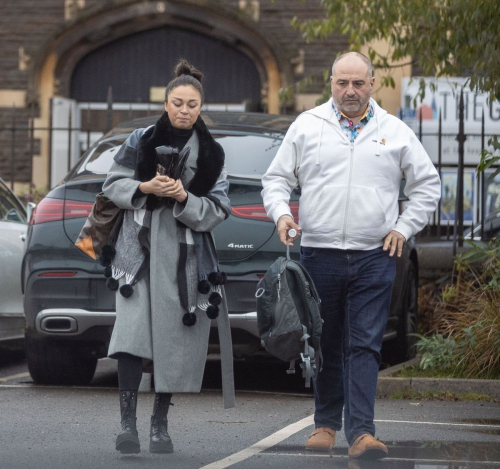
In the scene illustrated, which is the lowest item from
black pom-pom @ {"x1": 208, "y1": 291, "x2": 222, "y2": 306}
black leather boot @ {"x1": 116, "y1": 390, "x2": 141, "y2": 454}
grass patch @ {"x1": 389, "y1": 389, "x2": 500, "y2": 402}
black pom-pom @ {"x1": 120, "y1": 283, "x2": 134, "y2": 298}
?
grass patch @ {"x1": 389, "y1": 389, "x2": 500, "y2": 402}

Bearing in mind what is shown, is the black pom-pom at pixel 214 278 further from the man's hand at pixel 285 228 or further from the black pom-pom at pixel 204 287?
the man's hand at pixel 285 228

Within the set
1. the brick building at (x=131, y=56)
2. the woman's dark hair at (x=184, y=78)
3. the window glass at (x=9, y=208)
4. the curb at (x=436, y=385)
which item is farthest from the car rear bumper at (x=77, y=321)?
the brick building at (x=131, y=56)

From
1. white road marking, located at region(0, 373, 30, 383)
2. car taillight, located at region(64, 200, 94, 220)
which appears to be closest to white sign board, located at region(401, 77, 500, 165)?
white road marking, located at region(0, 373, 30, 383)

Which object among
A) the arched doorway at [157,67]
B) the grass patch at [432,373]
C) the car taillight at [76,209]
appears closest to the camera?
the car taillight at [76,209]

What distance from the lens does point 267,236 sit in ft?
21.4

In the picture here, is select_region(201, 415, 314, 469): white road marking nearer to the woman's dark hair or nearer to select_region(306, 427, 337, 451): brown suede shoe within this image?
select_region(306, 427, 337, 451): brown suede shoe

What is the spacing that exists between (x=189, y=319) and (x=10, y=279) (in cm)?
352

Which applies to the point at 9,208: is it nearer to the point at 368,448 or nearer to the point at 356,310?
the point at 356,310

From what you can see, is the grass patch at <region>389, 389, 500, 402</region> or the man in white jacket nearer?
the man in white jacket

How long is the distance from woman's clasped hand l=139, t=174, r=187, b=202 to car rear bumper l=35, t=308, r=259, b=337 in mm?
1666

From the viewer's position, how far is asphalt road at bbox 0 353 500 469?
16.0ft

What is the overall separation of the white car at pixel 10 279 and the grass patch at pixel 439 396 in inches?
115

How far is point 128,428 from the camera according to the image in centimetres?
489

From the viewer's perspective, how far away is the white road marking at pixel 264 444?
15.8 ft
